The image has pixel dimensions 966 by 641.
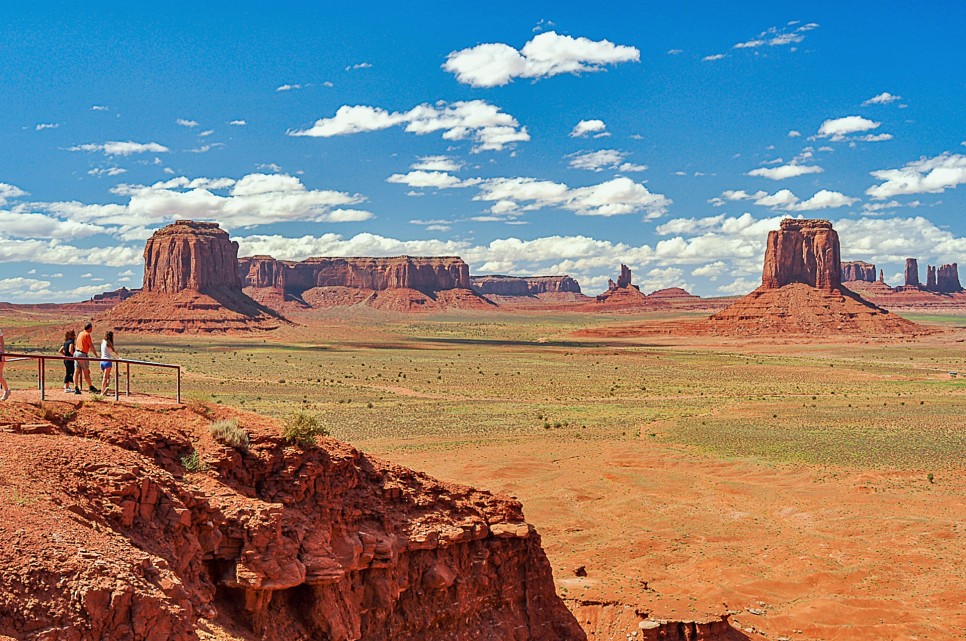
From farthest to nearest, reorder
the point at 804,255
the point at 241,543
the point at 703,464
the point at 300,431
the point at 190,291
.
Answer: the point at 190,291 → the point at 804,255 → the point at 703,464 → the point at 300,431 → the point at 241,543

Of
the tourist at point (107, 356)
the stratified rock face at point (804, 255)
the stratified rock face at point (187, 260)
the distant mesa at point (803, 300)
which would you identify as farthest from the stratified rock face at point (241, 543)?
the stratified rock face at point (187, 260)

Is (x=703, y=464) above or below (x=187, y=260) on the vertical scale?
below

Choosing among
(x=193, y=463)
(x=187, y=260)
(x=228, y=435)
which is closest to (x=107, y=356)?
(x=228, y=435)

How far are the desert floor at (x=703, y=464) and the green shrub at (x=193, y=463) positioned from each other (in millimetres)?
8564

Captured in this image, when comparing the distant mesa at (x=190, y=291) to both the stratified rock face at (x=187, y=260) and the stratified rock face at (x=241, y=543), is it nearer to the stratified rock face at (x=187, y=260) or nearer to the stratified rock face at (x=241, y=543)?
the stratified rock face at (x=187, y=260)

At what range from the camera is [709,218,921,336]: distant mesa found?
133m

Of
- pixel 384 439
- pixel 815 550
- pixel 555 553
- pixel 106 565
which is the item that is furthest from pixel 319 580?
pixel 384 439

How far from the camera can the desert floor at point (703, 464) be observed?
17828 mm

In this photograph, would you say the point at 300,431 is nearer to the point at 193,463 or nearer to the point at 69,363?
the point at 193,463

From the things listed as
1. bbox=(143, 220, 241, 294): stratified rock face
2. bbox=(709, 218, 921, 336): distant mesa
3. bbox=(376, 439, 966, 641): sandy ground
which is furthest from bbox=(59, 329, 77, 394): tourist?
bbox=(143, 220, 241, 294): stratified rock face

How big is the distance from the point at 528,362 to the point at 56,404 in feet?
254

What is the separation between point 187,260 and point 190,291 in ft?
23.9

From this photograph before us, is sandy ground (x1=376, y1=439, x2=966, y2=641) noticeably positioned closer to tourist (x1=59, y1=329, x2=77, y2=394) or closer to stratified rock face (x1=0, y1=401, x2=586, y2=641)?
stratified rock face (x1=0, y1=401, x2=586, y2=641)

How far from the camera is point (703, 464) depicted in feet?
107
